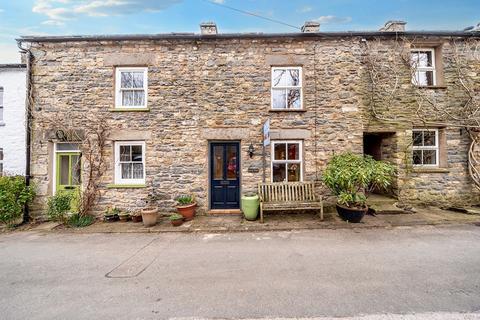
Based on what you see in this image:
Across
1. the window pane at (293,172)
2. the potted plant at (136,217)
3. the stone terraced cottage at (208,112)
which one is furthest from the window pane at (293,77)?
the potted plant at (136,217)

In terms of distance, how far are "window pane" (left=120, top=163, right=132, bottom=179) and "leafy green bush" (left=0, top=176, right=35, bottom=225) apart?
3.14m

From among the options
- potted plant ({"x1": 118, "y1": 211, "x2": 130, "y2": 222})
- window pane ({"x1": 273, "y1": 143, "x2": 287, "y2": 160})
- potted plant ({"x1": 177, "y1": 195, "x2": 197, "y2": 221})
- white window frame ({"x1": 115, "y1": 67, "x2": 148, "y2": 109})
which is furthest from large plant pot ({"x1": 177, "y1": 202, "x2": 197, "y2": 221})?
white window frame ({"x1": 115, "y1": 67, "x2": 148, "y2": 109})

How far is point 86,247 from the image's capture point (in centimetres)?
559

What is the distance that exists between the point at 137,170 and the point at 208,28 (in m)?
6.28

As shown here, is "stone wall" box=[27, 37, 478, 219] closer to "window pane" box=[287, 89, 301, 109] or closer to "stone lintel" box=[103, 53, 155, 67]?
"stone lintel" box=[103, 53, 155, 67]

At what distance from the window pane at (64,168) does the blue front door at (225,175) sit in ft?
18.8

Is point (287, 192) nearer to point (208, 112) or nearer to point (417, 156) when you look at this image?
point (208, 112)

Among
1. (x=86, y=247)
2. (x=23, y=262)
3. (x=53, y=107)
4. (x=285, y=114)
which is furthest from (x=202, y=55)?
(x=23, y=262)

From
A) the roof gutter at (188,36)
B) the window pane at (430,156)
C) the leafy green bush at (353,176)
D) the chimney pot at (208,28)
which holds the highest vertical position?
the chimney pot at (208,28)

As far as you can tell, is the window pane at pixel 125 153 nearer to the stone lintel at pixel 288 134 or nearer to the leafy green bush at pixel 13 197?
the leafy green bush at pixel 13 197

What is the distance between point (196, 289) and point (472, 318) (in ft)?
13.0

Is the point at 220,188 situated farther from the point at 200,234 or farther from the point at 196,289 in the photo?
the point at 196,289

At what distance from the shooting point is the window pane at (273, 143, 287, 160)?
329 inches

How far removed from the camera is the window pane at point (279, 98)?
8461mm
